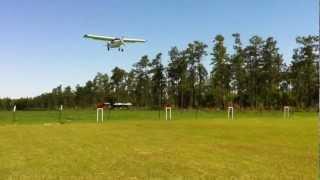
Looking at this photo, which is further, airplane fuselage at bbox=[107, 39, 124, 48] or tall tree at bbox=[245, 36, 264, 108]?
tall tree at bbox=[245, 36, 264, 108]

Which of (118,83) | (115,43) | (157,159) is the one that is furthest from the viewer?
(118,83)

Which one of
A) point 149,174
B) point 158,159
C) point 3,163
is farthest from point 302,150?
point 3,163

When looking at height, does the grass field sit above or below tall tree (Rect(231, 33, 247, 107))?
below

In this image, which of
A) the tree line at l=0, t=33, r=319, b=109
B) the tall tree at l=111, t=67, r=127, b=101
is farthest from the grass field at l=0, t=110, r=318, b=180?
the tall tree at l=111, t=67, r=127, b=101

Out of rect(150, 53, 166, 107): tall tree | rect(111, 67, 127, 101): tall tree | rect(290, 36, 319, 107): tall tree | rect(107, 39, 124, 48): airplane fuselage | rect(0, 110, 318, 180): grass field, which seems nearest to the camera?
rect(0, 110, 318, 180): grass field

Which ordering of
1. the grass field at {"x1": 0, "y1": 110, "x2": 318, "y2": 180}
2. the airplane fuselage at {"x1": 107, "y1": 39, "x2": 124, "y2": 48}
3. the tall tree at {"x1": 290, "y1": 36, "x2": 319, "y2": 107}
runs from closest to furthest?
the grass field at {"x1": 0, "y1": 110, "x2": 318, "y2": 180}, the airplane fuselage at {"x1": 107, "y1": 39, "x2": 124, "y2": 48}, the tall tree at {"x1": 290, "y1": 36, "x2": 319, "y2": 107}

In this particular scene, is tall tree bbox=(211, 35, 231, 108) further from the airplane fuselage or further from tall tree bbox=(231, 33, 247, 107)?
the airplane fuselage

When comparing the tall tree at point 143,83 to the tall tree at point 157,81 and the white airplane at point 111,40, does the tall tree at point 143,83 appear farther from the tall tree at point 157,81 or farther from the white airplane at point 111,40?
the white airplane at point 111,40

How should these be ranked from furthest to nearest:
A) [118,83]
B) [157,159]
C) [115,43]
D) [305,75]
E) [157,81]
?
[118,83] → [157,81] → [305,75] → [115,43] → [157,159]

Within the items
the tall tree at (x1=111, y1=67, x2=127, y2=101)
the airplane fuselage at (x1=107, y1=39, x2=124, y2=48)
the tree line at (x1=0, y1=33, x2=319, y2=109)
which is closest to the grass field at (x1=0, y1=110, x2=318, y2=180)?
the airplane fuselage at (x1=107, y1=39, x2=124, y2=48)

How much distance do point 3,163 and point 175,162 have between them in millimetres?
5180

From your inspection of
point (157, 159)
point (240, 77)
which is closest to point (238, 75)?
point (240, 77)

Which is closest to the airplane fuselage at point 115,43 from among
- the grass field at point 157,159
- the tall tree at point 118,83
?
the grass field at point 157,159

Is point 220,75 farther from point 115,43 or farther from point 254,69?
point 115,43
